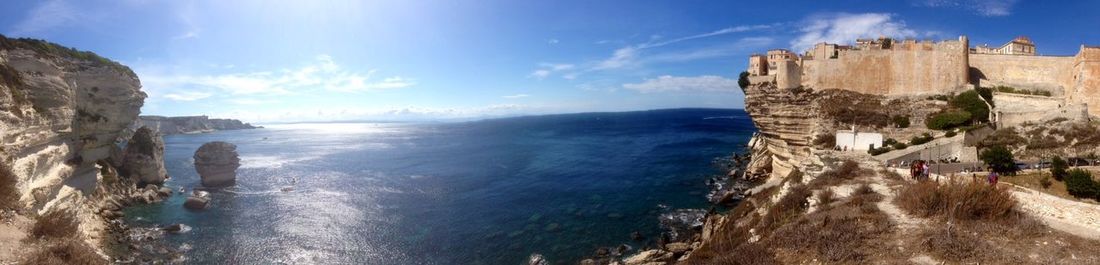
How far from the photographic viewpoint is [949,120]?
24578 mm

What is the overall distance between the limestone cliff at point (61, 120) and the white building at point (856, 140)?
40297 mm

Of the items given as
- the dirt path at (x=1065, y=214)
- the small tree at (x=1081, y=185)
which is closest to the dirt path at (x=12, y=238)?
the dirt path at (x=1065, y=214)

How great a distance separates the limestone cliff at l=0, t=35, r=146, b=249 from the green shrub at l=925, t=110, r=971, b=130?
43884mm

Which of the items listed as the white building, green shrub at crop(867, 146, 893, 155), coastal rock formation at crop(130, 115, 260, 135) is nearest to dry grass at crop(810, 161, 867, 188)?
green shrub at crop(867, 146, 893, 155)

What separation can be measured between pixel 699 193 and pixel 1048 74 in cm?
2038

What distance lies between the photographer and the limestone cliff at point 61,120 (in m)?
20.6

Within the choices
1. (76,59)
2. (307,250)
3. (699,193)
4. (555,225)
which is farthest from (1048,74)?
(76,59)

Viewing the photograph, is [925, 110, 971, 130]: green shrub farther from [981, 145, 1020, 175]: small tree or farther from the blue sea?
the blue sea

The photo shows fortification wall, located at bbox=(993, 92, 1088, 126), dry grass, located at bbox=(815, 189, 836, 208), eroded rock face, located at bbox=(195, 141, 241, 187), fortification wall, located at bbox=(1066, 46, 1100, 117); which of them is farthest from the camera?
eroded rock face, located at bbox=(195, 141, 241, 187)

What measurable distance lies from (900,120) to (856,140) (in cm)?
293

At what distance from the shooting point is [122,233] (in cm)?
2628

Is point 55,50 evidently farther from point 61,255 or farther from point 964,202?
point 964,202

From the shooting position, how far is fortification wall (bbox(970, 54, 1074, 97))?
2511cm

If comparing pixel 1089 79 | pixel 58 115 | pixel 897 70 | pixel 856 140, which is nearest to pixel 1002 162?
pixel 856 140
